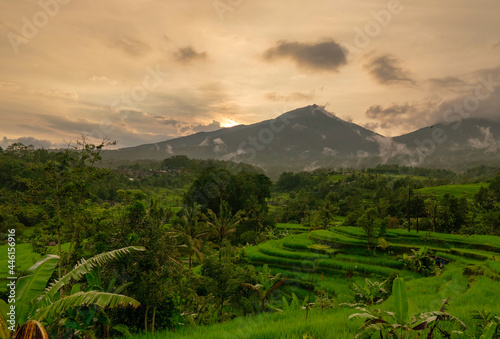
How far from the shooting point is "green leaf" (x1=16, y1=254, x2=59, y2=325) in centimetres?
586

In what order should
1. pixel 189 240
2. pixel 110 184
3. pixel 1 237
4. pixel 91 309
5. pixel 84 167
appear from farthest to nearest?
1. pixel 110 184
2. pixel 1 237
3. pixel 189 240
4. pixel 84 167
5. pixel 91 309

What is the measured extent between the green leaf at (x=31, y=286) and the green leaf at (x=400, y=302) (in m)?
6.93

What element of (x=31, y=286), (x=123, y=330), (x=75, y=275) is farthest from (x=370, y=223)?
(x=31, y=286)

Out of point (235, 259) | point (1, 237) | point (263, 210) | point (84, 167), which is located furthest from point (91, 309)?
point (1, 237)

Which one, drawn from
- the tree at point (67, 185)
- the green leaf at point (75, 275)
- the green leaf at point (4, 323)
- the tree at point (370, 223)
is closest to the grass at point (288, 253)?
the tree at point (370, 223)

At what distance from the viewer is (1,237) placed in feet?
124

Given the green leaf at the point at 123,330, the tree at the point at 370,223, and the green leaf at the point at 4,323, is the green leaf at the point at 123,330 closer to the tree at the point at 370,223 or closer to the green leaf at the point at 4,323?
the green leaf at the point at 4,323

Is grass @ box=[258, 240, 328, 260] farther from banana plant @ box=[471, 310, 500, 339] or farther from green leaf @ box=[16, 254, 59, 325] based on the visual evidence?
green leaf @ box=[16, 254, 59, 325]

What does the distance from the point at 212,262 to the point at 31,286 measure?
7.82m

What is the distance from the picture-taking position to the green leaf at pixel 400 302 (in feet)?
14.3

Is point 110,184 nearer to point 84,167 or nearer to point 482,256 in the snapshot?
point 84,167

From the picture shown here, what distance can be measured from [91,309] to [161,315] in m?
3.33

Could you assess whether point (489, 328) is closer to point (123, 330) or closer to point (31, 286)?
point (123, 330)

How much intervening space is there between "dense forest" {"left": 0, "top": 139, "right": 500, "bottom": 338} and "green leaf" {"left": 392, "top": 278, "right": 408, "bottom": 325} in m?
0.02
